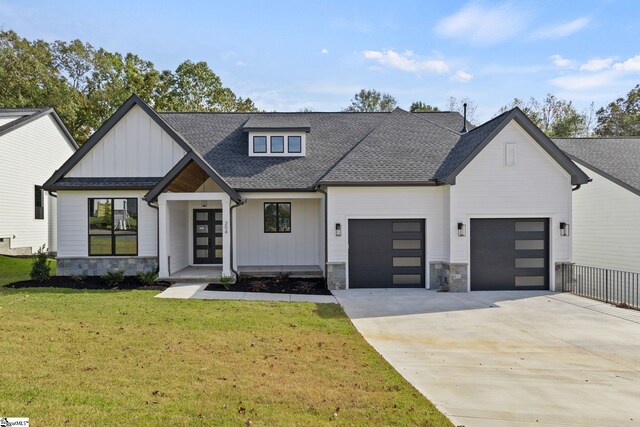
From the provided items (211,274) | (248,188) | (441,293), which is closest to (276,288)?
(211,274)

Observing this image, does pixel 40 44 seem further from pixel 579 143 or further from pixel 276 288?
pixel 579 143

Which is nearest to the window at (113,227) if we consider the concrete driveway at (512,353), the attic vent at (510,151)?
the concrete driveway at (512,353)

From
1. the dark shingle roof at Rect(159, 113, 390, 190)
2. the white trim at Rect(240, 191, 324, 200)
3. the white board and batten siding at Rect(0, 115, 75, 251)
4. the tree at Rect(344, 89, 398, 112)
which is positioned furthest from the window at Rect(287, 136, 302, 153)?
the tree at Rect(344, 89, 398, 112)

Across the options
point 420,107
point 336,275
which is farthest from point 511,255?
point 420,107

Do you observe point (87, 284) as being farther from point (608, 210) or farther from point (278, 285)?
point (608, 210)

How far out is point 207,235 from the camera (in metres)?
16.8

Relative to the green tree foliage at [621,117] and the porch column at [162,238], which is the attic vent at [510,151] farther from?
the green tree foliage at [621,117]

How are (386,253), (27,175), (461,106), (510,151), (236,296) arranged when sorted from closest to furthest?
(236,296) < (510,151) < (386,253) < (27,175) < (461,106)

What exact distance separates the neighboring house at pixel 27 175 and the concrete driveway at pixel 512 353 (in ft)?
60.8

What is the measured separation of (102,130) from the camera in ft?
48.4

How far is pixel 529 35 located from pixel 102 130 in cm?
1597

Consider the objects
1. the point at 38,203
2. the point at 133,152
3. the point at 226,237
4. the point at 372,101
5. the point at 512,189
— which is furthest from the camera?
the point at 372,101

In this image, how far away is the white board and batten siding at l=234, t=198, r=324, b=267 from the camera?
1656 cm

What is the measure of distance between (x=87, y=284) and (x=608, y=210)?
1839 centimetres
